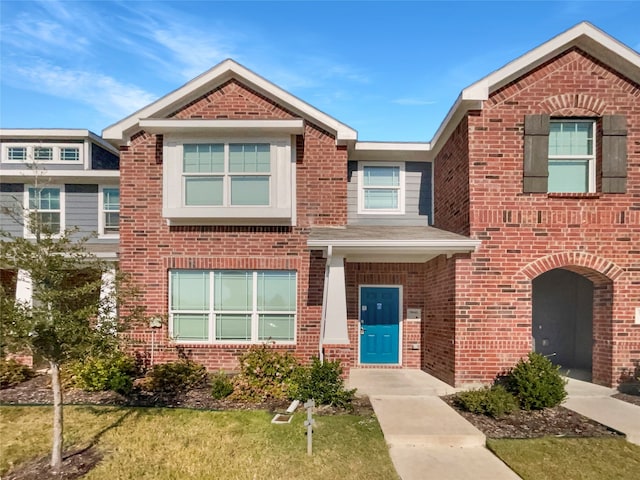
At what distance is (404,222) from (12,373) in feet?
33.2

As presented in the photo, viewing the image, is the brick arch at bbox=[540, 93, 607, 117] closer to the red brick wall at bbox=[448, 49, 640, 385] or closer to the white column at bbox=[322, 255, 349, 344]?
the red brick wall at bbox=[448, 49, 640, 385]

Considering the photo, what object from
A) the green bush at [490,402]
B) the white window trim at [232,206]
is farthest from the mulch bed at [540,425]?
the white window trim at [232,206]

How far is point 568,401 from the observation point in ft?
25.5

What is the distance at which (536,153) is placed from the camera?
27.2 feet

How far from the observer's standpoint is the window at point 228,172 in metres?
9.19

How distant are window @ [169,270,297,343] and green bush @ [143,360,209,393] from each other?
932 mm

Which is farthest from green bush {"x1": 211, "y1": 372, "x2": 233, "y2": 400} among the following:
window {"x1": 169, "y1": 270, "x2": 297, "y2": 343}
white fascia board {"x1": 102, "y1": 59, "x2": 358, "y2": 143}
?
white fascia board {"x1": 102, "y1": 59, "x2": 358, "y2": 143}

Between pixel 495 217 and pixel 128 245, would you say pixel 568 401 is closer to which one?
pixel 495 217

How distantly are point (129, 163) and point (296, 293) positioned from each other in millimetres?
5142

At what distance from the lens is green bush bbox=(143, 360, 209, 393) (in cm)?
818

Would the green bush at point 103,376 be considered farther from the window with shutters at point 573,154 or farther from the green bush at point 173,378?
the window with shutters at point 573,154

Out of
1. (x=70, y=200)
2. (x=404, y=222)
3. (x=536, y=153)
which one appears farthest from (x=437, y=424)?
(x=70, y=200)

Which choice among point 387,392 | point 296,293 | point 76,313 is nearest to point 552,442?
point 387,392

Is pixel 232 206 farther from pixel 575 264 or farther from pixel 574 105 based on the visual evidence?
pixel 574 105
